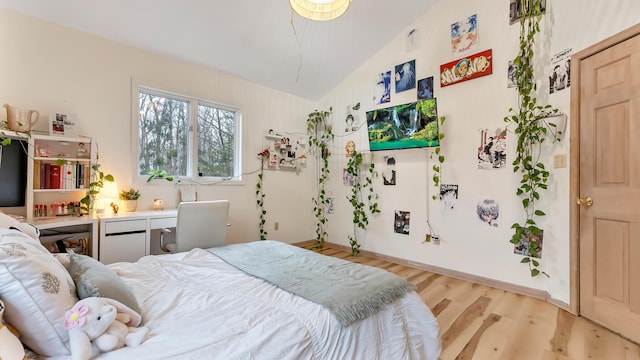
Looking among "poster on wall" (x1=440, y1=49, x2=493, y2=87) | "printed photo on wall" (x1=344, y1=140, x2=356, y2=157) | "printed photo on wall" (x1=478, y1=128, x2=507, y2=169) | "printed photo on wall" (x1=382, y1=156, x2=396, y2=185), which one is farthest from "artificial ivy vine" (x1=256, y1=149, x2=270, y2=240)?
"printed photo on wall" (x1=478, y1=128, x2=507, y2=169)

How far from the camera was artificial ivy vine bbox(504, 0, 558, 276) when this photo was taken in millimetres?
2525

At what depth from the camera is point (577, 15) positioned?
7.64ft

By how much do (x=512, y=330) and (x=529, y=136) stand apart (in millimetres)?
1662

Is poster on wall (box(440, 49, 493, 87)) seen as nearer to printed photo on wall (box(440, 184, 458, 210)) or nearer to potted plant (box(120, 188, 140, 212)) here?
printed photo on wall (box(440, 184, 458, 210))

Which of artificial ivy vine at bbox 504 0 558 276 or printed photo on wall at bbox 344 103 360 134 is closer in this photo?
artificial ivy vine at bbox 504 0 558 276

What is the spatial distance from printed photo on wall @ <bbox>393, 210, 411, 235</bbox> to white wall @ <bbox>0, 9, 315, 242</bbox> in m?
1.72

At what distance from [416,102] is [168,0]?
2.74 metres

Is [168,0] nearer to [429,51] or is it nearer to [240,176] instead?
[240,176]

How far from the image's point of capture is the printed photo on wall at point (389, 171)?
12.2ft

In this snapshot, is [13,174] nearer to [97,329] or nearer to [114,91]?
[114,91]

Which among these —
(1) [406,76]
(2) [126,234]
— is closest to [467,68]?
(1) [406,76]

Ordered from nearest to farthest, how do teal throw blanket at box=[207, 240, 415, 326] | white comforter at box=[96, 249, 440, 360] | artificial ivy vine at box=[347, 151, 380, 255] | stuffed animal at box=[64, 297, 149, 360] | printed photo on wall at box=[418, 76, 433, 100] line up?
stuffed animal at box=[64, 297, 149, 360] → white comforter at box=[96, 249, 440, 360] → teal throw blanket at box=[207, 240, 415, 326] → printed photo on wall at box=[418, 76, 433, 100] → artificial ivy vine at box=[347, 151, 380, 255]

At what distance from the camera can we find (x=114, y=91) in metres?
2.87

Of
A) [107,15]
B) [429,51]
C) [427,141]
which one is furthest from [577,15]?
[107,15]
